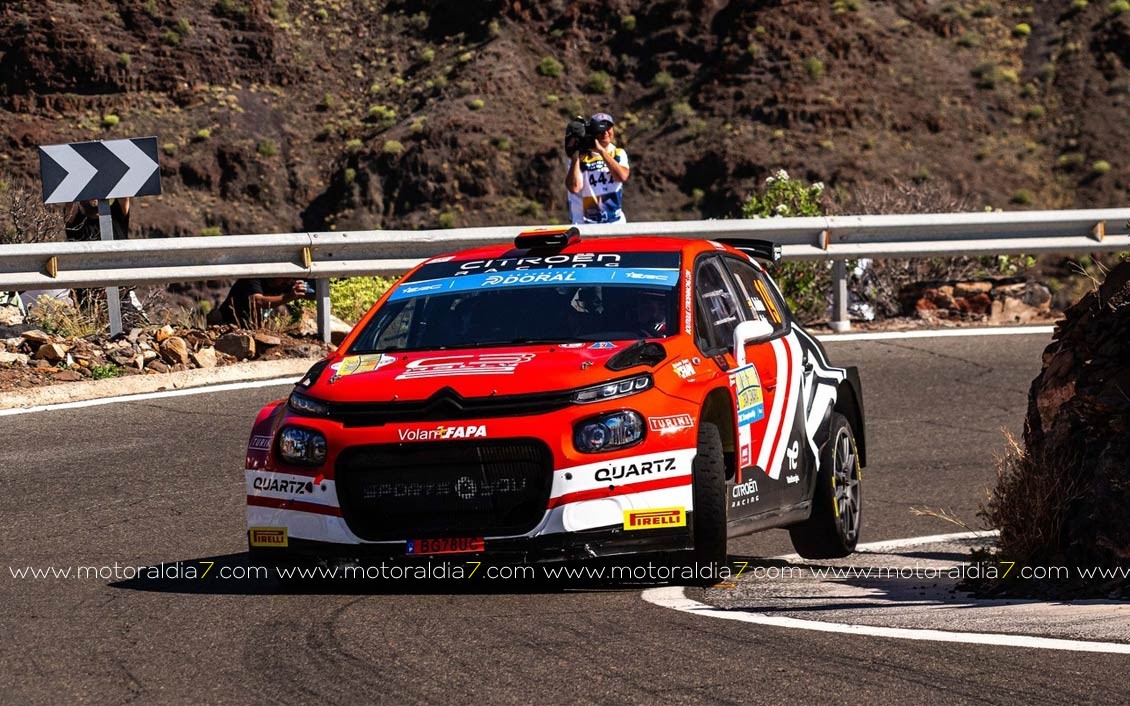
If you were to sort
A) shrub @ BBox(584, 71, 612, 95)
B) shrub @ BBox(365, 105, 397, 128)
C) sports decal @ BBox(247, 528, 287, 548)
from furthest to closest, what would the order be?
shrub @ BBox(584, 71, 612, 95) → shrub @ BBox(365, 105, 397, 128) → sports decal @ BBox(247, 528, 287, 548)

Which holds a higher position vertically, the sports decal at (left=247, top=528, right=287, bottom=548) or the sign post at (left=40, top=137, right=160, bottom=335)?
the sign post at (left=40, top=137, right=160, bottom=335)

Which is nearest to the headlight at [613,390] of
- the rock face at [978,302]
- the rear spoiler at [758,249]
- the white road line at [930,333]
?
the rear spoiler at [758,249]

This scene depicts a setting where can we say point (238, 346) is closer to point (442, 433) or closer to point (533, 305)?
point (533, 305)

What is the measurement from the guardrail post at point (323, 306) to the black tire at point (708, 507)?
8.23 metres

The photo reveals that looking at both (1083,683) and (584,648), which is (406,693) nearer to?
(584,648)

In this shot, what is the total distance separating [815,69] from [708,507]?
211 feet

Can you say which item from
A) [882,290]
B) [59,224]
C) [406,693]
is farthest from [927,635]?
[59,224]

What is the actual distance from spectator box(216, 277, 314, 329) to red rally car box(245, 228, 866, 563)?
716 cm

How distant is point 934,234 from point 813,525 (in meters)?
8.47

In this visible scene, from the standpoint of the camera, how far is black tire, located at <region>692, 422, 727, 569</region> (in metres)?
7.11

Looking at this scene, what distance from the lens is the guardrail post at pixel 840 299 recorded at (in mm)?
16344

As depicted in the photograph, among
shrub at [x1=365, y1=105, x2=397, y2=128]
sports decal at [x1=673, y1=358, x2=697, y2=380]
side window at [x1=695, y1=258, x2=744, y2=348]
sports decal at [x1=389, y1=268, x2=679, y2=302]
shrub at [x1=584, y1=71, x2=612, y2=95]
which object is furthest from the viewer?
shrub at [x1=584, y1=71, x2=612, y2=95]

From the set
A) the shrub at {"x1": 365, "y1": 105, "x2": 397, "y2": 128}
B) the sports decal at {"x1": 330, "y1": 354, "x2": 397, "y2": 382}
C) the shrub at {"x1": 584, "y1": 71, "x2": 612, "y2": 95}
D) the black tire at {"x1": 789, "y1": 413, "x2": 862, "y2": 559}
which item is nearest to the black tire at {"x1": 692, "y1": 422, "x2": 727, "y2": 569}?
the sports decal at {"x1": 330, "y1": 354, "x2": 397, "y2": 382}

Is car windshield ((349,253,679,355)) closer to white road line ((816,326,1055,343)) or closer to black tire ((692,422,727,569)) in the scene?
black tire ((692,422,727,569))
